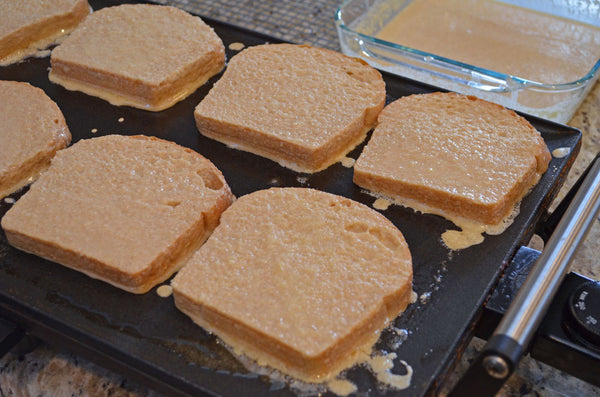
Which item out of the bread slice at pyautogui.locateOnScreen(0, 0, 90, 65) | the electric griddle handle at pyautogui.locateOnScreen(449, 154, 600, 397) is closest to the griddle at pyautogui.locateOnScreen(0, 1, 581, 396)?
the electric griddle handle at pyautogui.locateOnScreen(449, 154, 600, 397)

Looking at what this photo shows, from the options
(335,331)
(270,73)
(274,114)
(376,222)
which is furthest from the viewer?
(270,73)

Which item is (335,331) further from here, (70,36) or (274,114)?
(70,36)

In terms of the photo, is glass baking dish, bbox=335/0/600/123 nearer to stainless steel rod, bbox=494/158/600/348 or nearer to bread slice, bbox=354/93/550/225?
bread slice, bbox=354/93/550/225

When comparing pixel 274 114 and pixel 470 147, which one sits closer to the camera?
pixel 470 147

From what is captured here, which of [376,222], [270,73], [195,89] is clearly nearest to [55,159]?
[195,89]

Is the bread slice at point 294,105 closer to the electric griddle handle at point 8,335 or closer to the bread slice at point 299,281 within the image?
the bread slice at point 299,281

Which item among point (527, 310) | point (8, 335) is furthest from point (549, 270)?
point (8, 335)

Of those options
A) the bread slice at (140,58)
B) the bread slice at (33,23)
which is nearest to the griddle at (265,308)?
the bread slice at (140,58)
